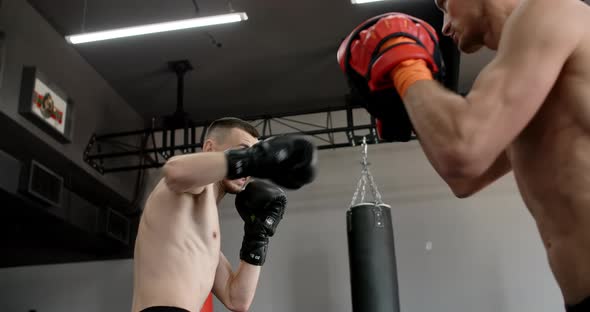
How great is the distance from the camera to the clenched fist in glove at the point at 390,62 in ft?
3.30

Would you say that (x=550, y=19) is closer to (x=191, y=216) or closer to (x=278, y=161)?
(x=278, y=161)

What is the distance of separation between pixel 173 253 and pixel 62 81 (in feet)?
13.0

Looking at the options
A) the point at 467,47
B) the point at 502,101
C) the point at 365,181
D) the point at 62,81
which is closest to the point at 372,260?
the point at 365,181

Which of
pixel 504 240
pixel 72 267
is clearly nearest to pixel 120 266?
pixel 72 267

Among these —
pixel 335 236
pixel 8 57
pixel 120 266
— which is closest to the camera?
pixel 8 57

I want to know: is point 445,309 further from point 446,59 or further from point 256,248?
point 256,248

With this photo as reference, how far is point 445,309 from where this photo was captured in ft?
17.3

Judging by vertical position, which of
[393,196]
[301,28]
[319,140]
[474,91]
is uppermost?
[301,28]

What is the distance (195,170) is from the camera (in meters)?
1.52

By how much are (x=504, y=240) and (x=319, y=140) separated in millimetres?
2048

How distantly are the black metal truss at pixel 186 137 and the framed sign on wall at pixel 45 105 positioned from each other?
52 cm

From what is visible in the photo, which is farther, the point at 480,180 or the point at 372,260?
the point at 372,260

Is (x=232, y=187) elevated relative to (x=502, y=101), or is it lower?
elevated

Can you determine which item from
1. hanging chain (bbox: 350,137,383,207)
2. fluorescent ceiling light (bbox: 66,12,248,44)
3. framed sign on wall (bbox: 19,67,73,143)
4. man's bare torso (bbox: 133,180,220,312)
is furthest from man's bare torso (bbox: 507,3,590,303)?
framed sign on wall (bbox: 19,67,73,143)
